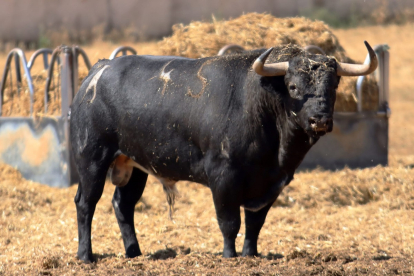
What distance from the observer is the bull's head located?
4.46 metres

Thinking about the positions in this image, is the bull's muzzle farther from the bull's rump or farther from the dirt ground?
the dirt ground

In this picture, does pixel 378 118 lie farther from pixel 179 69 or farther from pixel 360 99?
pixel 179 69

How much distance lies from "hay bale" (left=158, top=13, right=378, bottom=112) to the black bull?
11.4 feet

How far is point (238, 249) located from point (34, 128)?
3776mm

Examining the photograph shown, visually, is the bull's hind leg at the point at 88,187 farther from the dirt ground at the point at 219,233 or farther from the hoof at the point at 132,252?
the hoof at the point at 132,252

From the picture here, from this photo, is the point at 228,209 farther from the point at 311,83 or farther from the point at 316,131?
the point at 311,83

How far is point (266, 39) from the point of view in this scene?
362 inches

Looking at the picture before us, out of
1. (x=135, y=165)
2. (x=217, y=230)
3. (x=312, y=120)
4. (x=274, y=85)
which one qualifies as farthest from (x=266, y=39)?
(x=312, y=120)

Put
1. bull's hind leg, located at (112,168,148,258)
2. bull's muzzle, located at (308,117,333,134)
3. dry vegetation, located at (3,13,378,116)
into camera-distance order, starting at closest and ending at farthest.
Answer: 1. bull's muzzle, located at (308,117,333,134)
2. bull's hind leg, located at (112,168,148,258)
3. dry vegetation, located at (3,13,378,116)

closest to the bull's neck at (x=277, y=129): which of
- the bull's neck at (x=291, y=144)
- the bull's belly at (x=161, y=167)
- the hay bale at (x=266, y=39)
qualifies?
the bull's neck at (x=291, y=144)

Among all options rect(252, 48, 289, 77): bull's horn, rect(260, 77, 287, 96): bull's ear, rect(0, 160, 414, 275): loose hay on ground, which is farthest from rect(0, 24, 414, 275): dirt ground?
rect(252, 48, 289, 77): bull's horn

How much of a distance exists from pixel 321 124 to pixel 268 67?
0.61m

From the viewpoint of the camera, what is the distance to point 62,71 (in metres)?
8.30

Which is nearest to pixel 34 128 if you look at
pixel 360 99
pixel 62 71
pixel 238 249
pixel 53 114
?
pixel 53 114
